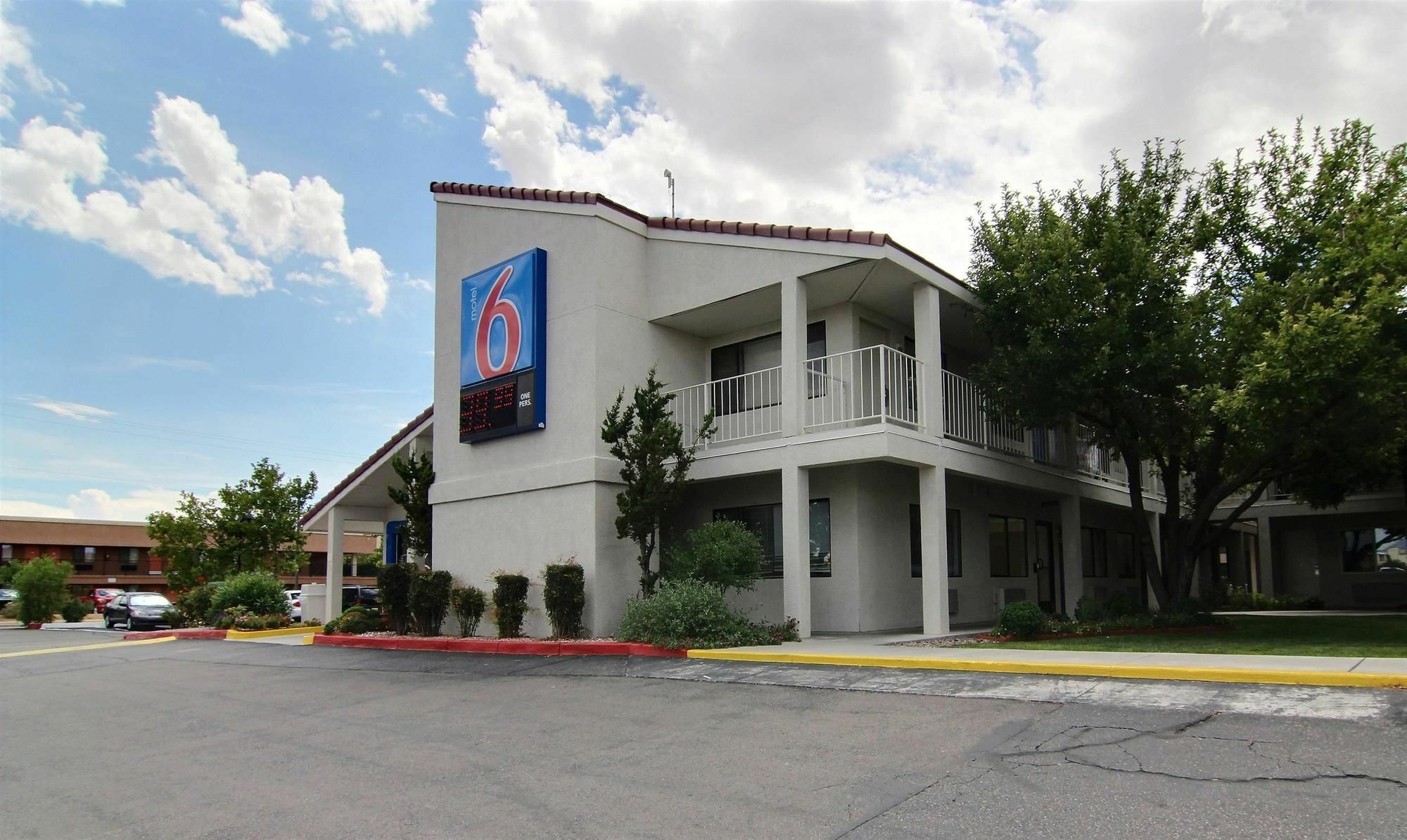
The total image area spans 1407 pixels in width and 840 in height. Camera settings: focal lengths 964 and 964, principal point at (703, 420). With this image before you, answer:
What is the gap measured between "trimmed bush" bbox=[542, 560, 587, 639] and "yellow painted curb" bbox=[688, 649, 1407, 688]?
3.25m

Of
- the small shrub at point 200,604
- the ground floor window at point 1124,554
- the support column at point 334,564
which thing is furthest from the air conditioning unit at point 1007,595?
the small shrub at point 200,604

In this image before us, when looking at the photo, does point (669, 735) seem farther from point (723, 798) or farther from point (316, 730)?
point (316, 730)

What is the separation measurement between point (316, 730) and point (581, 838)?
4.98 meters

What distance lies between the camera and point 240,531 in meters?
30.7

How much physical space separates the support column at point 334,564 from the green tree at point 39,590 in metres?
20.7

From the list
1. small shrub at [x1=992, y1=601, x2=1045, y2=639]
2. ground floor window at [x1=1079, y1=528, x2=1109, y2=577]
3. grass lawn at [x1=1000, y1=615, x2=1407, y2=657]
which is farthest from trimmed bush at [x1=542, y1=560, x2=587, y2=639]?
ground floor window at [x1=1079, y1=528, x2=1109, y2=577]

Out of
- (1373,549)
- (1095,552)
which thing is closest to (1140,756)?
(1095,552)

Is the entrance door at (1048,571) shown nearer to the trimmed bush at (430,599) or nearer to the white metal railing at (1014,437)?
the white metal railing at (1014,437)

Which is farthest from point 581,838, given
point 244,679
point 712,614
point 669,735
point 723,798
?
point 244,679

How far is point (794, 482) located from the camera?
14.3 m

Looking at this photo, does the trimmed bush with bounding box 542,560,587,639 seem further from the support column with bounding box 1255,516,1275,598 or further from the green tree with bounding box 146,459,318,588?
the support column with bounding box 1255,516,1275,598

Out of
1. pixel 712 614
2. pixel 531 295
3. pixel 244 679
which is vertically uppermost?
pixel 531 295

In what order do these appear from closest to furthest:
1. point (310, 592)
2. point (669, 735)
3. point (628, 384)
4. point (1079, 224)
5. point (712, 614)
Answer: point (669, 735) < point (712, 614) < point (1079, 224) < point (628, 384) < point (310, 592)

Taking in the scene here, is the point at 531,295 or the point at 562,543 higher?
the point at 531,295
